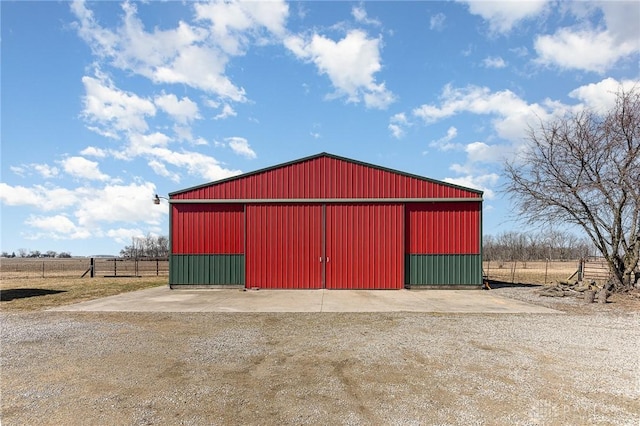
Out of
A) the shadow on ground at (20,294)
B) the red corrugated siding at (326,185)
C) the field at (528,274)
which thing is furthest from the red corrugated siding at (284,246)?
the field at (528,274)

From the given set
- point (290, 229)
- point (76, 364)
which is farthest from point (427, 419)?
point (290, 229)

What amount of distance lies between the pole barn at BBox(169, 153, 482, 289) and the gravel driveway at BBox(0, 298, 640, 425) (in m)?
7.83

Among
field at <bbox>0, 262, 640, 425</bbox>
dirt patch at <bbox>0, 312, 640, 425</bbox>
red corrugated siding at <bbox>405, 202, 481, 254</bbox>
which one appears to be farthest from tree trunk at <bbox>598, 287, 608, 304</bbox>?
red corrugated siding at <bbox>405, 202, 481, 254</bbox>

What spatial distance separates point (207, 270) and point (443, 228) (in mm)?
11015

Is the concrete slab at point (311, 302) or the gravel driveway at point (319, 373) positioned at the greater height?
the gravel driveway at point (319, 373)

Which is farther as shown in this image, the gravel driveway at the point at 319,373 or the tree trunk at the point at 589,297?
the tree trunk at the point at 589,297

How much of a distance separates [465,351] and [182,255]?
14.0 meters

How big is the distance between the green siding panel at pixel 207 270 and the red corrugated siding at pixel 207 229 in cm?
32

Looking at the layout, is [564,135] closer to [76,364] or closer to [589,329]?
[589,329]

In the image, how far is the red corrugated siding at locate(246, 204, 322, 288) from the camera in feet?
56.6

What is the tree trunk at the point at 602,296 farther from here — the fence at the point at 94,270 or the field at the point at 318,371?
the fence at the point at 94,270

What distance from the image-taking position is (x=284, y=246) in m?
17.4

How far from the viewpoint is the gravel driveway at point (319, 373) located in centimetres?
421

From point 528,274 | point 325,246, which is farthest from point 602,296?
point 528,274
